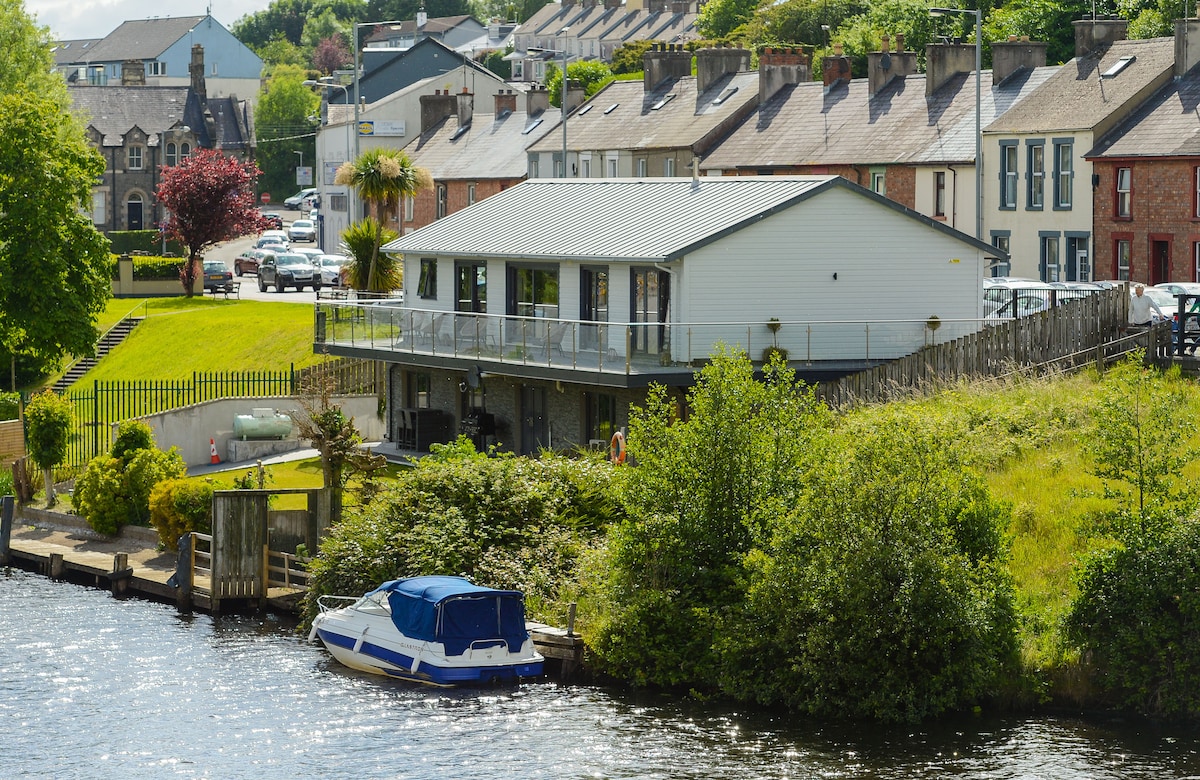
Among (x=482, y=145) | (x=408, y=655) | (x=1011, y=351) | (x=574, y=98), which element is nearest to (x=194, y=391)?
(x=1011, y=351)

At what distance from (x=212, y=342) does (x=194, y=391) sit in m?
13.3

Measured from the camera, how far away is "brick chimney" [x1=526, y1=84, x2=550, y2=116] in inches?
3708

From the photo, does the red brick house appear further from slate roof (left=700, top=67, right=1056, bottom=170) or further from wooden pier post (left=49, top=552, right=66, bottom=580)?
wooden pier post (left=49, top=552, right=66, bottom=580)

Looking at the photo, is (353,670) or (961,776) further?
(353,670)

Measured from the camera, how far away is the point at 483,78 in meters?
114

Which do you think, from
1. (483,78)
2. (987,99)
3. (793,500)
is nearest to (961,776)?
(793,500)

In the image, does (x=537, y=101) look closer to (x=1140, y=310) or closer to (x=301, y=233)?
(x=301, y=233)

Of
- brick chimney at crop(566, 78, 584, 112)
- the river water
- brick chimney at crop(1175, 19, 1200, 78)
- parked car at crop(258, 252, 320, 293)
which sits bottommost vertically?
the river water

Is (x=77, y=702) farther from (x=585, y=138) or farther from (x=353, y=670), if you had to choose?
(x=585, y=138)

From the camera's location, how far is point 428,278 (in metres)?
50.4

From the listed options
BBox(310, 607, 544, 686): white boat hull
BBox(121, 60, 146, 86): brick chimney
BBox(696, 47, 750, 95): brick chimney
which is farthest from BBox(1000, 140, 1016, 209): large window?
BBox(121, 60, 146, 86): brick chimney

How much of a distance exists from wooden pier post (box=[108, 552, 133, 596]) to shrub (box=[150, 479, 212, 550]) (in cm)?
127

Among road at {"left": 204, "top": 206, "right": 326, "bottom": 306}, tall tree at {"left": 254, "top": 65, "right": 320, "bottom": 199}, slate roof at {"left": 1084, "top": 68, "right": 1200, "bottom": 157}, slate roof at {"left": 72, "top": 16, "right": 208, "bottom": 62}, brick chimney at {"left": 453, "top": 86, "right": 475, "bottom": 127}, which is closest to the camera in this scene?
slate roof at {"left": 1084, "top": 68, "right": 1200, "bottom": 157}

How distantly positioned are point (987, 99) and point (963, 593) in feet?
145
